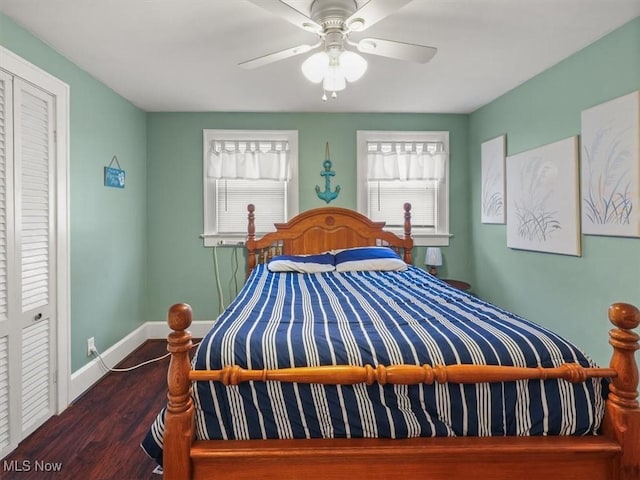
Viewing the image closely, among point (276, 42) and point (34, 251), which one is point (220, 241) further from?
point (276, 42)

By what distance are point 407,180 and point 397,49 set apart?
2090 mm

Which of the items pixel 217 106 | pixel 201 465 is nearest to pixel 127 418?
pixel 201 465

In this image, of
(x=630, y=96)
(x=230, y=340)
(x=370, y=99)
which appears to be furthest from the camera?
(x=370, y=99)

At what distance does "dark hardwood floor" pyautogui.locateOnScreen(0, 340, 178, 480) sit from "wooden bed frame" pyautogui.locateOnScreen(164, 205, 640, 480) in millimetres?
868

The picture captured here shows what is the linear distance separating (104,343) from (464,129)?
4064 millimetres

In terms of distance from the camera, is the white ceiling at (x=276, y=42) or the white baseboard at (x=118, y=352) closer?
the white ceiling at (x=276, y=42)

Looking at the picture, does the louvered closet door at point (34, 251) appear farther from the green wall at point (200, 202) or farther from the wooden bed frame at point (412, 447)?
the wooden bed frame at point (412, 447)

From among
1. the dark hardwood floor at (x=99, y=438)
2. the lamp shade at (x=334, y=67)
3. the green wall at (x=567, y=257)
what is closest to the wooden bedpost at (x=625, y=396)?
the green wall at (x=567, y=257)

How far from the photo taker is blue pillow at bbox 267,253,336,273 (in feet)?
10.5

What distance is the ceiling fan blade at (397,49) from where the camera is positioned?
1824 mm

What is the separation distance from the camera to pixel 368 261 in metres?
Result: 3.27

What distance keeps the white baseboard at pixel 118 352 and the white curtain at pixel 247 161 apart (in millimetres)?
1601

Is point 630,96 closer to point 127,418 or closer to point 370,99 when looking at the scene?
point 370,99

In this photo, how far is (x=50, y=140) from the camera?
2.32 m
